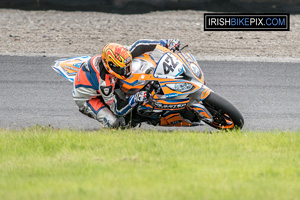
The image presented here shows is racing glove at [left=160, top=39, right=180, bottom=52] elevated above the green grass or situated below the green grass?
above

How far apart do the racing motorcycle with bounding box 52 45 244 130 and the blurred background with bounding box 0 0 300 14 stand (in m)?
8.43

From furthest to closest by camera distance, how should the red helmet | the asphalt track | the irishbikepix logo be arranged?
the irishbikepix logo < the asphalt track < the red helmet

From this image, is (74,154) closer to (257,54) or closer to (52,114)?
(52,114)

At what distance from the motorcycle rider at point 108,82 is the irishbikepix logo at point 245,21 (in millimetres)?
7855

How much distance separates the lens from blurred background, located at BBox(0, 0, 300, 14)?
15273 mm

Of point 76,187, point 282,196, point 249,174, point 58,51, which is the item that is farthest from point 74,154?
point 58,51

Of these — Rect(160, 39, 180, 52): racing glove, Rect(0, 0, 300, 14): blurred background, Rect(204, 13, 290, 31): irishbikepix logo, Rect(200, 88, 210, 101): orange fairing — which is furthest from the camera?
Rect(0, 0, 300, 14): blurred background

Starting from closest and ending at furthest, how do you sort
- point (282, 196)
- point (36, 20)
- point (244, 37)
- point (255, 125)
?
point (282, 196), point (255, 125), point (244, 37), point (36, 20)

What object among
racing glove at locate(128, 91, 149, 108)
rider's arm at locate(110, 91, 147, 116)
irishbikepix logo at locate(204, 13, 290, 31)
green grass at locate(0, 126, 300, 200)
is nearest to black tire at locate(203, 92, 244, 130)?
green grass at locate(0, 126, 300, 200)

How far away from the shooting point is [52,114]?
855 centimetres

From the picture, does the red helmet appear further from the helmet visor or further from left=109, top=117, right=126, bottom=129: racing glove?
left=109, top=117, right=126, bottom=129: racing glove

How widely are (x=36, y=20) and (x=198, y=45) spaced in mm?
5015

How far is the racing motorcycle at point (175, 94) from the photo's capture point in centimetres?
670

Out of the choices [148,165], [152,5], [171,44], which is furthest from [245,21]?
[148,165]
